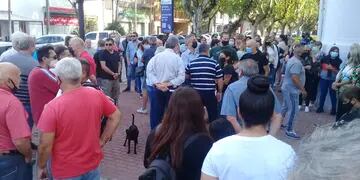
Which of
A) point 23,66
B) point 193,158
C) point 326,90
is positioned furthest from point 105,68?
point 193,158

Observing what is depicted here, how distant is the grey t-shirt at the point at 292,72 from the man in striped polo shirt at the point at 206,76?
4.73 feet

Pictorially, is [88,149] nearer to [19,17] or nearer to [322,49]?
[322,49]

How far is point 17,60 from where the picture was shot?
19.7 feet

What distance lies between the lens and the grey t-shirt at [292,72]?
8.03 meters

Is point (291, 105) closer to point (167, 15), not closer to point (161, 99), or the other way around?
point (161, 99)

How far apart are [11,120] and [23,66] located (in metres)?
2.46

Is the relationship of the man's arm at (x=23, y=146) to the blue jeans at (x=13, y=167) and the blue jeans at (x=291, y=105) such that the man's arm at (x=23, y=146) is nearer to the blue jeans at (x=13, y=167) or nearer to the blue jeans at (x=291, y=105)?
the blue jeans at (x=13, y=167)

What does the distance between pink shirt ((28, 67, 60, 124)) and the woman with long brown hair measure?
233 centimetres

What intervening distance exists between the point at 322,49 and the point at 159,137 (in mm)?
9724

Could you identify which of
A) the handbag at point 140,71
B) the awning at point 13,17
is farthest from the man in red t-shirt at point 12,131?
the awning at point 13,17

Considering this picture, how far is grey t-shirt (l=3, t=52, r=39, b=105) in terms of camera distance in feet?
19.7

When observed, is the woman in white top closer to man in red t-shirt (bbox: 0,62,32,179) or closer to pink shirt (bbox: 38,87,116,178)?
pink shirt (bbox: 38,87,116,178)

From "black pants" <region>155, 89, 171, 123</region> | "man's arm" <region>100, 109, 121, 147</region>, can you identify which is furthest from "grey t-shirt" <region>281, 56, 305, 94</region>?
"man's arm" <region>100, 109, 121, 147</region>

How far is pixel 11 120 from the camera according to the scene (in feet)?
12.2
